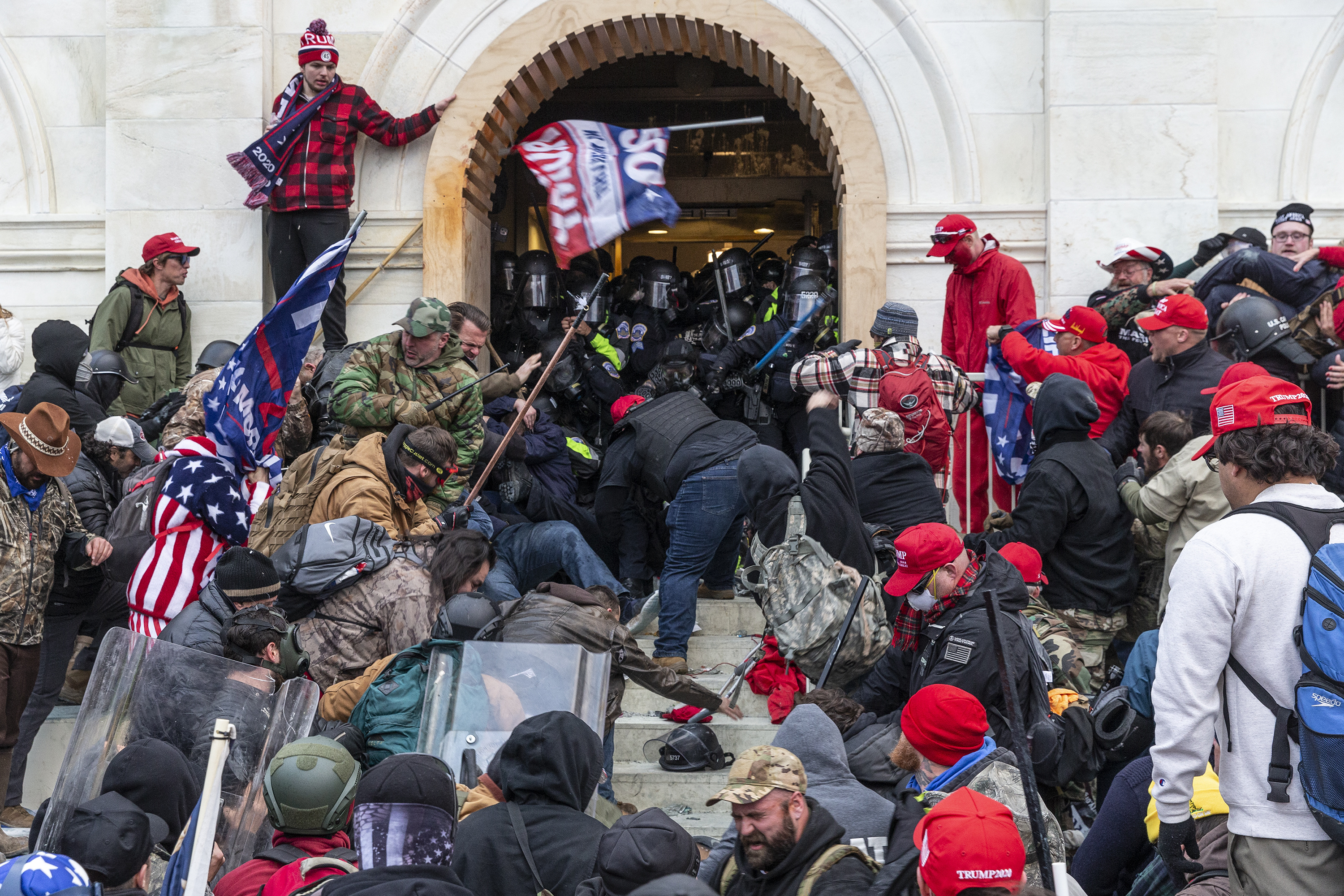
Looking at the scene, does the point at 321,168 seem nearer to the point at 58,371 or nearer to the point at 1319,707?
the point at 58,371

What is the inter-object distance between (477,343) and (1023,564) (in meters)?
3.91

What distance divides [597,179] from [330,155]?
6.66 ft

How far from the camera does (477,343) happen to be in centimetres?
838

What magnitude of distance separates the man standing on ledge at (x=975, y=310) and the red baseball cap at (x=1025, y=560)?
102 inches

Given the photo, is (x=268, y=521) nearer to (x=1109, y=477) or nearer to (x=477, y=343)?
(x=477, y=343)

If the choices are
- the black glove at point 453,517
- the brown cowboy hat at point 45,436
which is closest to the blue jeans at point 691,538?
the black glove at point 453,517

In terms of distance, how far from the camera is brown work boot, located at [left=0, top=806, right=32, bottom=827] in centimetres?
586

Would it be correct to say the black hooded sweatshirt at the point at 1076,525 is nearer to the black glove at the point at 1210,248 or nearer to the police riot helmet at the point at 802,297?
the black glove at the point at 1210,248

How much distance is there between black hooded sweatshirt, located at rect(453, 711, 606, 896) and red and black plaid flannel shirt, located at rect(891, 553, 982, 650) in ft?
5.81

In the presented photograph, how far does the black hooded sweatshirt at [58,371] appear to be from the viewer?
7172mm

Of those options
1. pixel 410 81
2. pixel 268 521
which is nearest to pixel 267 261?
pixel 410 81

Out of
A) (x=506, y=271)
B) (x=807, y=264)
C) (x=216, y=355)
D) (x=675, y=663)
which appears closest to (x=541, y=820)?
(x=675, y=663)

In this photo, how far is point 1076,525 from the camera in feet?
20.9

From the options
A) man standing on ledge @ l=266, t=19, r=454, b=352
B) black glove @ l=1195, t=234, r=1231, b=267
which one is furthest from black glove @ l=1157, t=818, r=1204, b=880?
man standing on ledge @ l=266, t=19, r=454, b=352
